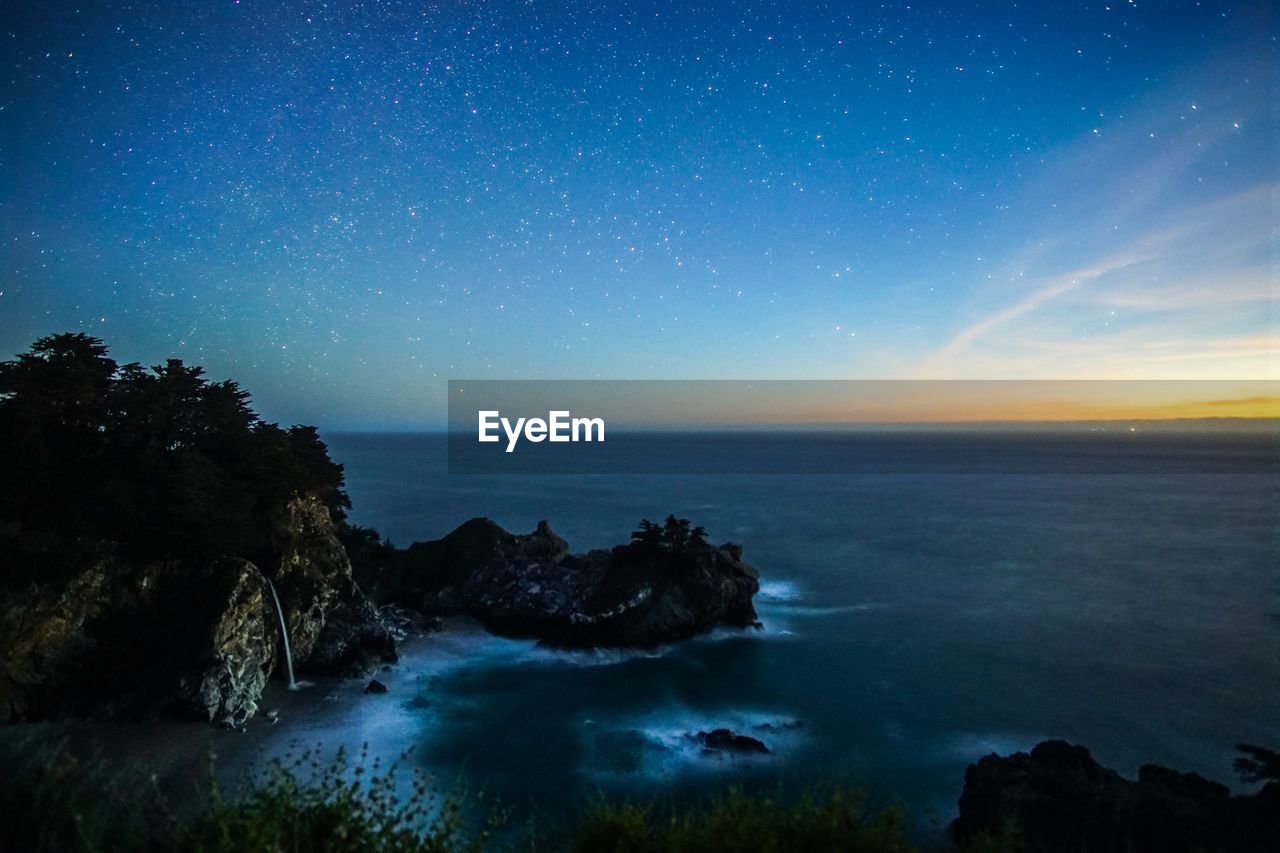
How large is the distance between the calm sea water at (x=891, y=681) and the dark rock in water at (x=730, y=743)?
1.52 ft

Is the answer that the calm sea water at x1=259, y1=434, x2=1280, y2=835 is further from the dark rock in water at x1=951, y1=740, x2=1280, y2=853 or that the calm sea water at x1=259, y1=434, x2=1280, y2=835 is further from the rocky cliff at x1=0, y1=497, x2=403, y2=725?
the rocky cliff at x1=0, y1=497, x2=403, y2=725

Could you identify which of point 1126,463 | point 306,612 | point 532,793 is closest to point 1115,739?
point 532,793

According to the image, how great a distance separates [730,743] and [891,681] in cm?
940

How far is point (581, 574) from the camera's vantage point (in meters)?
31.8

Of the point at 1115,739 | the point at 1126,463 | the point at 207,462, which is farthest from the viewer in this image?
the point at 1126,463

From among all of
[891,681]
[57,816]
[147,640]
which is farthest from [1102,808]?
[147,640]

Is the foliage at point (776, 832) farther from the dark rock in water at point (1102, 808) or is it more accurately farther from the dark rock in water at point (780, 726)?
the dark rock in water at point (780, 726)

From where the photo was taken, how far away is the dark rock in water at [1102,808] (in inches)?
439

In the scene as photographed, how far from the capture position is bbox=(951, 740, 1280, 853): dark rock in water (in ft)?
36.6

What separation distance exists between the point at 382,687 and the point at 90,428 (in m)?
13.6

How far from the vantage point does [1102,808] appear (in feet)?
41.2

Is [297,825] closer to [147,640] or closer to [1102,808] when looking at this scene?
[1102,808]

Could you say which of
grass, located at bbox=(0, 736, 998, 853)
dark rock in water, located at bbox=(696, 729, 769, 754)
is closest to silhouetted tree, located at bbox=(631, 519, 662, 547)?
dark rock in water, located at bbox=(696, 729, 769, 754)

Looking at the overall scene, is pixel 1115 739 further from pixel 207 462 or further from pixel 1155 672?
pixel 207 462
